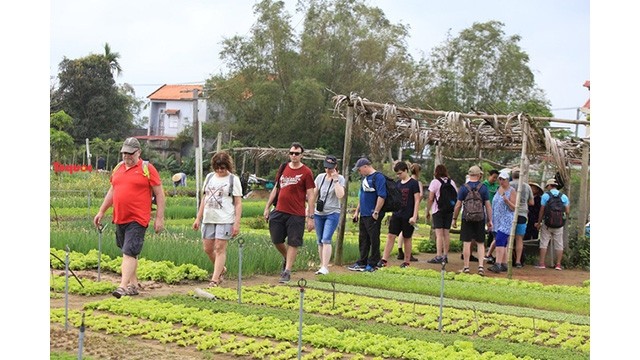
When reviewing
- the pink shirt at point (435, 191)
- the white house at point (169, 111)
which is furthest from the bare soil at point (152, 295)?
the white house at point (169, 111)

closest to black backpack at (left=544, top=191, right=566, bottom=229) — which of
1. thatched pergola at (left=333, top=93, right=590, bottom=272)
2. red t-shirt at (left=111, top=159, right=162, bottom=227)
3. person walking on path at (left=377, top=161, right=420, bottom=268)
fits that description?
thatched pergola at (left=333, top=93, right=590, bottom=272)

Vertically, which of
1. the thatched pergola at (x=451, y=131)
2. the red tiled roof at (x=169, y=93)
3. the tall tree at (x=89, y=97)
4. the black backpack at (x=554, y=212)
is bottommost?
the black backpack at (x=554, y=212)

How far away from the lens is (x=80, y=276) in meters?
11.9

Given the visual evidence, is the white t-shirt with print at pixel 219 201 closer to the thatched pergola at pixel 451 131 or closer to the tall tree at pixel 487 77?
the thatched pergola at pixel 451 131

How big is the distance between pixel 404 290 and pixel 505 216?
3.70m

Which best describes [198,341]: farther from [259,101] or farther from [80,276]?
[259,101]

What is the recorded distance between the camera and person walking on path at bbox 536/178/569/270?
51.6 feet

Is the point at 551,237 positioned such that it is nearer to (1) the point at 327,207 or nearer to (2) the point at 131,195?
(1) the point at 327,207

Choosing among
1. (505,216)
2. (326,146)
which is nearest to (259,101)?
(326,146)

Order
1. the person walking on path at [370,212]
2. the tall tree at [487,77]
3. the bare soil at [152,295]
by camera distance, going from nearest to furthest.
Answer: the bare soil at [152,295], the person walking on path at [370,212], the tall tree at [487,77]

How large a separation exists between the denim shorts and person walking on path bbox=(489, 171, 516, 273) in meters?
3.01

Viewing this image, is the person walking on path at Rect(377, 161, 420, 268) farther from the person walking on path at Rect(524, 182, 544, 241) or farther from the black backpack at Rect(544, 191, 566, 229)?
the person walking on path at Rect(524, 182, 544, 241)

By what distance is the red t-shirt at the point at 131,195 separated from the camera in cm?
1023

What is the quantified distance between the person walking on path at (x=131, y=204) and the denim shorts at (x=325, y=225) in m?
3.25
